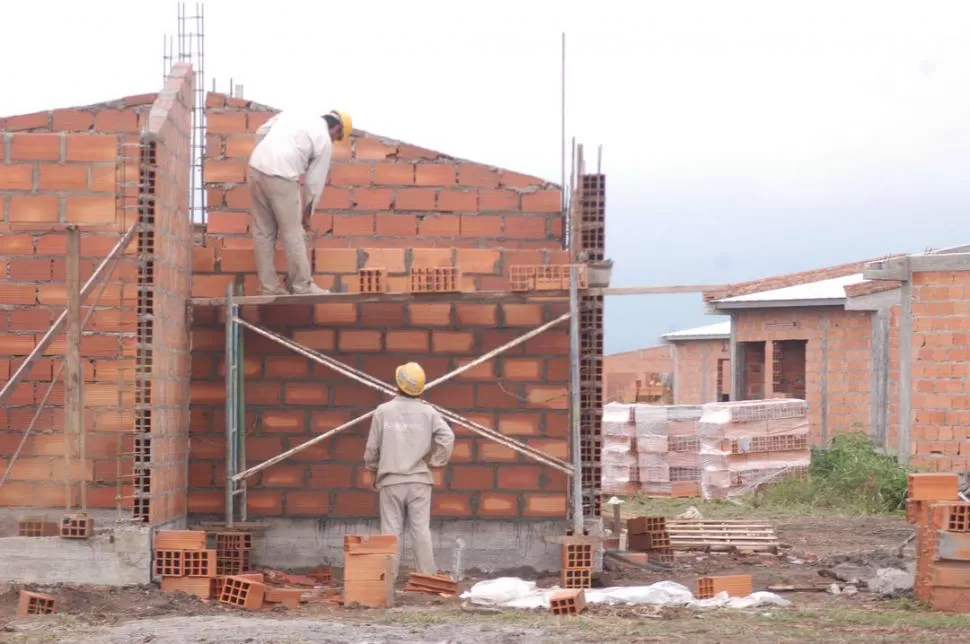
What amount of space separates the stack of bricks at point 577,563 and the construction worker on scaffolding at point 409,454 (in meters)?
0.95

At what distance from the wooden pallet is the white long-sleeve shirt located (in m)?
4.32

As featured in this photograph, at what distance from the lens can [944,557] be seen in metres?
8.90

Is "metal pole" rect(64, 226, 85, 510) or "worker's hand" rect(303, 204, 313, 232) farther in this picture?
"worker's hand" rect(303, 204, 313, 232)

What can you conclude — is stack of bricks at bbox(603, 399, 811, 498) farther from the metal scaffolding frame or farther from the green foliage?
the metal scaffolding frame

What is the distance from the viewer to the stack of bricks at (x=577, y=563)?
34.3 feet

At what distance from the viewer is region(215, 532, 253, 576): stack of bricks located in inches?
424

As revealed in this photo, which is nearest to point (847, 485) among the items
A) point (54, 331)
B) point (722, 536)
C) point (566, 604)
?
point (722, 536)

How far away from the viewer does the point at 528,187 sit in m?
11.6

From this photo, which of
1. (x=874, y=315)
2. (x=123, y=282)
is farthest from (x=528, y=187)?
(x=874, y=315)

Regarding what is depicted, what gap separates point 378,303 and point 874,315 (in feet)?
38.7

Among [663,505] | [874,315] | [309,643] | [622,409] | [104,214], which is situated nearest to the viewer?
[309,643]

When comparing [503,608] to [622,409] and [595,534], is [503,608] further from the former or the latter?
[622,409]

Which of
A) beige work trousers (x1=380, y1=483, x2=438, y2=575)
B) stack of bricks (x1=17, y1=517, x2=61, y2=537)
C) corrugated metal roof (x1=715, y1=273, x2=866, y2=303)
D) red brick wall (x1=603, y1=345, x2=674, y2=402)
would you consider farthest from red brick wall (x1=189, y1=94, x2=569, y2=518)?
red brick wall (x1=603, y1=345, x2=674, y2=402)

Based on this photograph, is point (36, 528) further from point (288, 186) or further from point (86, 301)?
point (288, 186)
